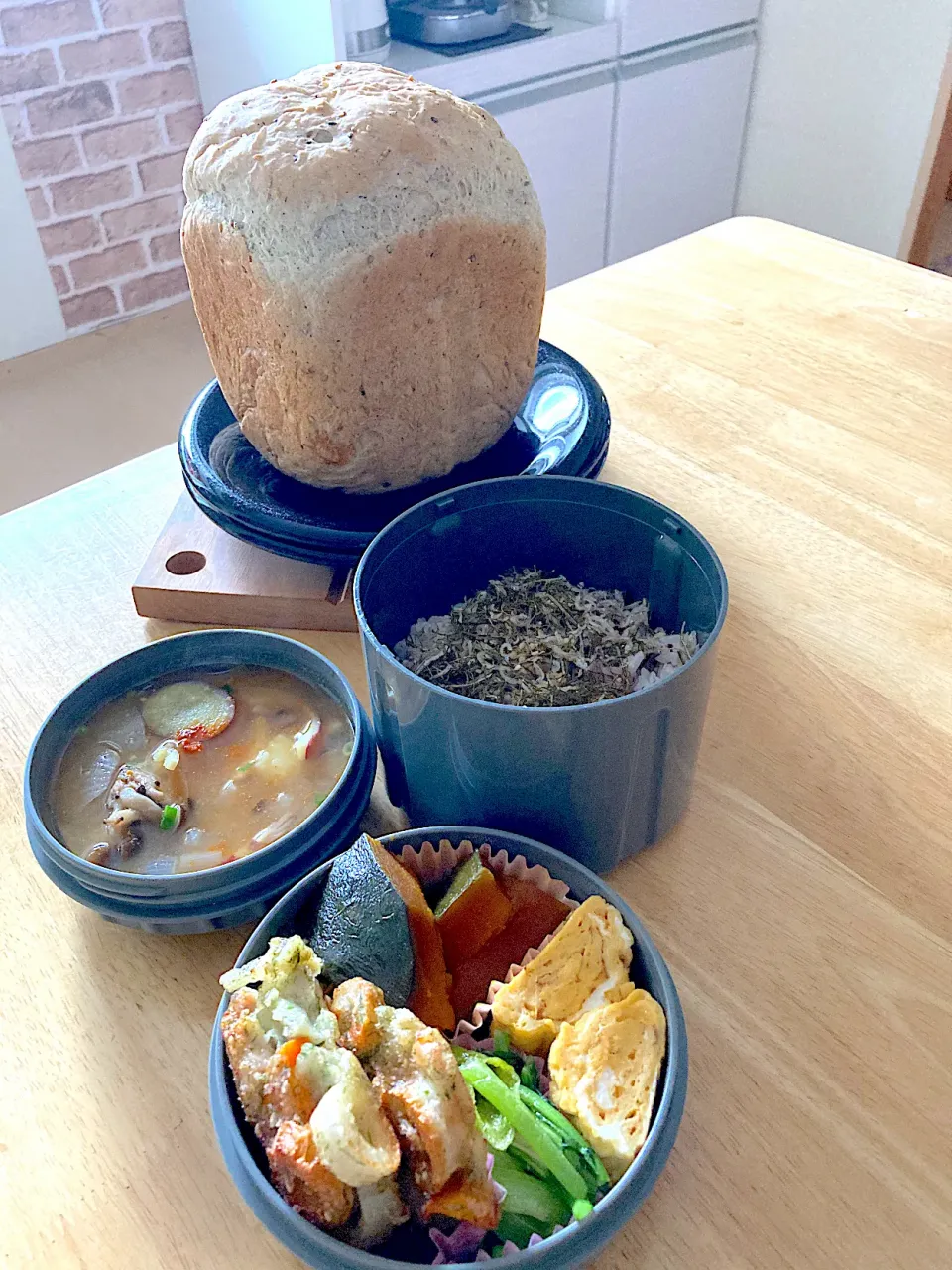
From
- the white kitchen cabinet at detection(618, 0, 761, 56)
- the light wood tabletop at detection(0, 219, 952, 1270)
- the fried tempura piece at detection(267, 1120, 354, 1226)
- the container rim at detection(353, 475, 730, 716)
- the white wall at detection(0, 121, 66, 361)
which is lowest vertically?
the white wall at detection(0, 121, 66, 361)

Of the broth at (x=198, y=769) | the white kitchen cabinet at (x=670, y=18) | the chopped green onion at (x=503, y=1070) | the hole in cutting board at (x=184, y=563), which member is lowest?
the white kitchen cabinet at (x=670, y=18)

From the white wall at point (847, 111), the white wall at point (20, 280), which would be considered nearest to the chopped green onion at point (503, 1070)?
the white wall at point (20, 280)

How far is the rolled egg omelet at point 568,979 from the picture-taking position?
459mm

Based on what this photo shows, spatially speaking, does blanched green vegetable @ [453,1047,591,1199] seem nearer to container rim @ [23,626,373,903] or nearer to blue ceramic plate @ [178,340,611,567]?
container rim @ [23,626,373,903]

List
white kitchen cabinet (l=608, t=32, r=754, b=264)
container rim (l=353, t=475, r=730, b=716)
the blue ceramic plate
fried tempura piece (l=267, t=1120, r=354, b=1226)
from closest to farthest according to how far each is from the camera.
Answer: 1. fried tempura piece (l=267, t=1120, r=354, b=1226)
2. container rim (l=353, t=475, r=730, b=716)
3. the blue ceramic plate
4. white kitchen cabinet (l=608, t=32, r=754, b=264)

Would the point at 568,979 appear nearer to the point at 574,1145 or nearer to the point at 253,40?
the point at 574,1145

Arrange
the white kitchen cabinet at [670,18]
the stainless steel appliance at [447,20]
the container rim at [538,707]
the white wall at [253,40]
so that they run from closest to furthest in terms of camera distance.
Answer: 1. the container rim at [538,707]
2. the white wall at [253,40]
3. the stainless steel appliance at [447,20]
4. the white kitchen cabinet at [670,18]

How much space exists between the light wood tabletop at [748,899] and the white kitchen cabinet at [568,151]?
115 centimetres

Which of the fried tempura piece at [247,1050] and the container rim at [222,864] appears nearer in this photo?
the fried tempura piece at [247,1050]

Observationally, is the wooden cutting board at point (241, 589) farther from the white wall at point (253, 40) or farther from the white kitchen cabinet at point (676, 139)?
the white kitchen cabinet at point (676, 139)

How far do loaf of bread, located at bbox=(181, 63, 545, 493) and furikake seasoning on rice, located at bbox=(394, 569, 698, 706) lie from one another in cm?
16

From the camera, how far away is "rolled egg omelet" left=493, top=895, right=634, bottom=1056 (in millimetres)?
459

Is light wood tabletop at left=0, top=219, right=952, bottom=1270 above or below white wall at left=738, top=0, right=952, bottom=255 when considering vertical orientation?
above

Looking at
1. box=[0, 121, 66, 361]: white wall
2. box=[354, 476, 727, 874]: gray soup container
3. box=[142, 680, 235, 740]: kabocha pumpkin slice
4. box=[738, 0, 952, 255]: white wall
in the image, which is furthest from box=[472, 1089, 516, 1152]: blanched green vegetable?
box=[738, 0, 952, 255]: white wall
